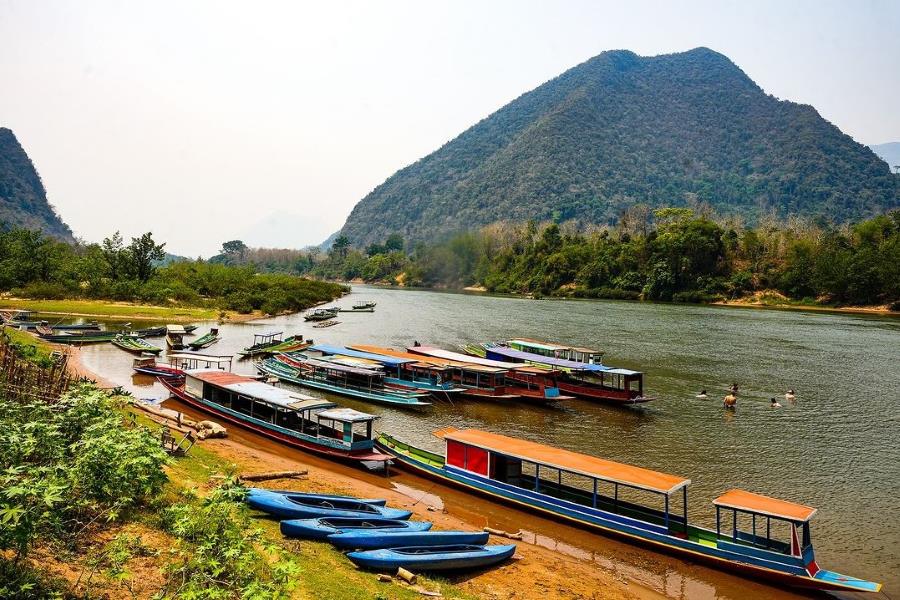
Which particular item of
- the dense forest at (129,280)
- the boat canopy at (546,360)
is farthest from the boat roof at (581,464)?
the dense forest at (129,280)

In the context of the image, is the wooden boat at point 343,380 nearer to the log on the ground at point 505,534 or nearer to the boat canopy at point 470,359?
the boat canopy at point 470,359

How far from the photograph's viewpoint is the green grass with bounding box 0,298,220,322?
75750 mm

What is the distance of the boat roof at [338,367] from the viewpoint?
4038 cm

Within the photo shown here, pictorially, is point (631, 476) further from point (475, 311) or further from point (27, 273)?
point (27, 273)

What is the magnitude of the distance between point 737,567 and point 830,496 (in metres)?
10.6

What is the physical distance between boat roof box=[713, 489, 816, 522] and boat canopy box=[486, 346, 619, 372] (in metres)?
22.4

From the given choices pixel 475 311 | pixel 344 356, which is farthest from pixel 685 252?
pixel 344 356

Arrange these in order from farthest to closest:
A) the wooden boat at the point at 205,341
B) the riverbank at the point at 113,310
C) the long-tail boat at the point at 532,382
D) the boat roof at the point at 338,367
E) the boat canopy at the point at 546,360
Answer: the riverbank at the point at 113,310 < the wooden boat at the point at 205,341 < the boat canopy at the point at 546,360 < the long-tail boat at the point at 532,382 < the boat roof at the point at 338,367

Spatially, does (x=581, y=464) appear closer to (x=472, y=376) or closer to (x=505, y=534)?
(x=505, y=534)

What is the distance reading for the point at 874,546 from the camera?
21000 millimetres

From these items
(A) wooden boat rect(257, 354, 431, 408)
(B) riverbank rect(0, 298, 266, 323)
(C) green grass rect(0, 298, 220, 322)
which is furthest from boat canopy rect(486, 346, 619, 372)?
(C) green grass rect(0, 298, 220, 322)

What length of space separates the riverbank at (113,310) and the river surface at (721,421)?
20.9ft

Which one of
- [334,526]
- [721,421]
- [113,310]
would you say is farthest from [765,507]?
[113,310]

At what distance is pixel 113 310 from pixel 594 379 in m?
67.2
